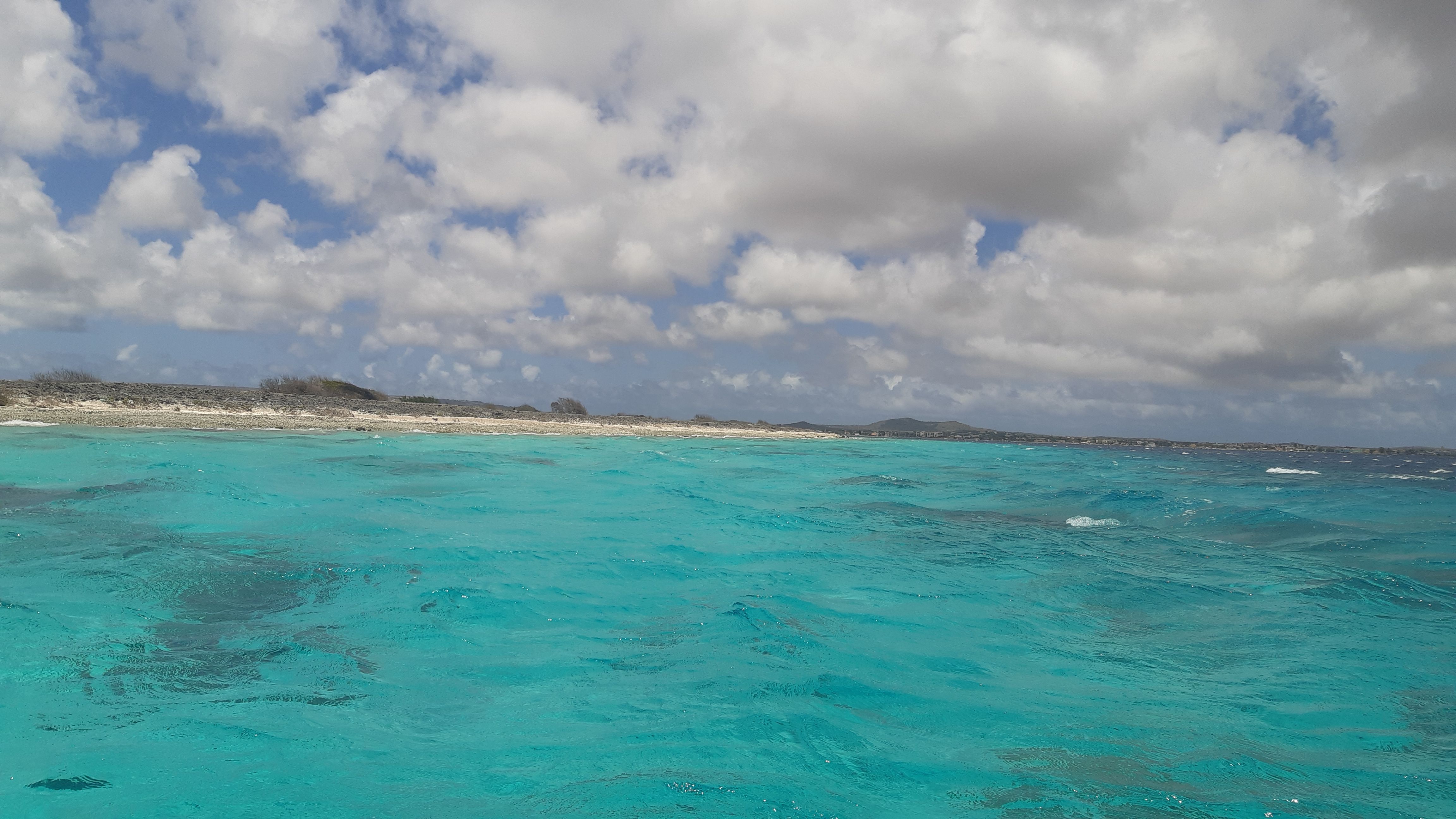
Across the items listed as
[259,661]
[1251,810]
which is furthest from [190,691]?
[1251,810]

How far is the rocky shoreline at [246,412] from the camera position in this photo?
87.9 feet

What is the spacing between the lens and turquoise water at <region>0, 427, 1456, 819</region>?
3865mm

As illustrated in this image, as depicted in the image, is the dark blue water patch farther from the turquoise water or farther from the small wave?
the small wave

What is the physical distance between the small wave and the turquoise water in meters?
0.39

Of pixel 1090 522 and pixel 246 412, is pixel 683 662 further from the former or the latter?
pixel 246 412

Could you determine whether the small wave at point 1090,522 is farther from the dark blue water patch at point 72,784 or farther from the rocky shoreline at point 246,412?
the rocky shoreline at point 246,412

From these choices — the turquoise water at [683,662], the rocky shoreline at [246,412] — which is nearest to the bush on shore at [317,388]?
the rocky shoreline at [246,412]

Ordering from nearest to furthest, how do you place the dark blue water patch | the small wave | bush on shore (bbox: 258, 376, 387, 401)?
1. the dark blue water patch
2. the small wave
3. bush on shore (bbox: 258, 376, 387, 401)

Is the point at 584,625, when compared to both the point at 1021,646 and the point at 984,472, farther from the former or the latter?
the point at 984,472

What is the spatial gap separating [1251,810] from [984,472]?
2785 cm

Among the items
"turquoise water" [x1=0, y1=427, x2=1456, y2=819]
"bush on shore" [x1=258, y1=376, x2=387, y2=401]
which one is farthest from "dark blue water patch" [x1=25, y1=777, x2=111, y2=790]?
"bush on shore" [x1=258, y1=376, x2=387, y2=401]

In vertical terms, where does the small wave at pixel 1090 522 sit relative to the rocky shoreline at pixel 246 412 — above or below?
below

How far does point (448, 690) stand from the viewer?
5.12 metres

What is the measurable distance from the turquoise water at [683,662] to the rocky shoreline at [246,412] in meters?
15.0
